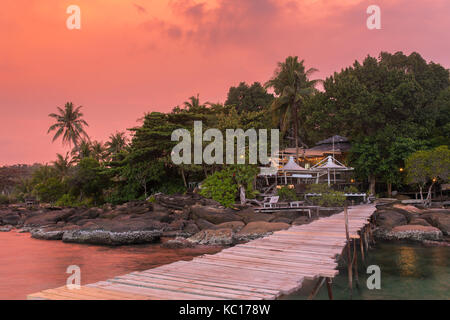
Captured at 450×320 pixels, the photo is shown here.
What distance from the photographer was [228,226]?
18.9 m

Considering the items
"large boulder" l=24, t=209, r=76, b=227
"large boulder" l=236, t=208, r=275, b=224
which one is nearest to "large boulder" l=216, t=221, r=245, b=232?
"large boulder" l=236, t=208, r=275, b=224

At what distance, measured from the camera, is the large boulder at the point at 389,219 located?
63.7 feet

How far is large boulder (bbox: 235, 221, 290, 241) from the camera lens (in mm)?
17208

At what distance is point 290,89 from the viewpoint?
32531 mm

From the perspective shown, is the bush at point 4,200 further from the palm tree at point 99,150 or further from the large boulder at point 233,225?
the large boulder at point 233,225

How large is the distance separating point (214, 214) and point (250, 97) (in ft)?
89.6

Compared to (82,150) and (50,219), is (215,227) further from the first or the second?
(82,150)

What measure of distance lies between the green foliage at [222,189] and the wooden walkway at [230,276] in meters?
→ 15.6

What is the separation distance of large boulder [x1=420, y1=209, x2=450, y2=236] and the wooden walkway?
12087 millimetres

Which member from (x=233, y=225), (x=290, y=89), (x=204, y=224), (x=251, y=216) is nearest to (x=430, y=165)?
(x=290, y=89)
